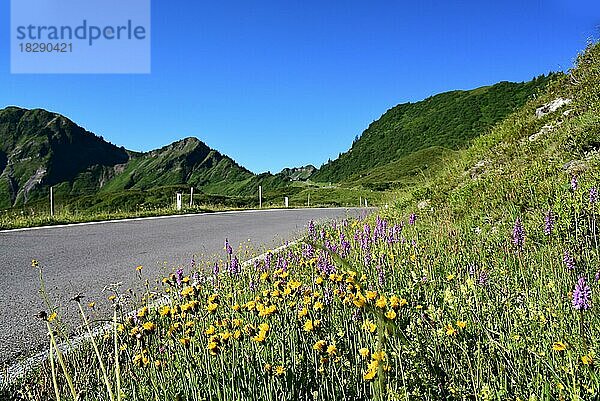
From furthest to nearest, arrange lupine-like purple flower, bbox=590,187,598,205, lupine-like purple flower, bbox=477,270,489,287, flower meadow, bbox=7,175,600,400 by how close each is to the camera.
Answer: lupine-like purple flower, bbox=590,187,598,205, lupine-like purple flower, bbox=477,270,489,287, flower meadow, bbox=7,175,600,400

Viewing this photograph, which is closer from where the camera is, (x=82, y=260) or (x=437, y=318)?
(x=437, y=318)

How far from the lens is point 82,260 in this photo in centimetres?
772

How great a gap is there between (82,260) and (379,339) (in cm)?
734

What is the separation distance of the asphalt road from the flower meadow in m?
0.80

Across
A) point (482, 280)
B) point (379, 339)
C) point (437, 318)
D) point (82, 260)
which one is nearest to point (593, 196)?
point (482, 280)

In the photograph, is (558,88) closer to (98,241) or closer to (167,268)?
(167,268)

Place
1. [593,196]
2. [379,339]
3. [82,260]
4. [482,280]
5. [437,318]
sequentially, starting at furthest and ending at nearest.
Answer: [82,260] < [593,196] < [482,280] < [437,318] < [379,339]

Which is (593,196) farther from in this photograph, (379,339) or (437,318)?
(379,339)

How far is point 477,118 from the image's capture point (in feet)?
571

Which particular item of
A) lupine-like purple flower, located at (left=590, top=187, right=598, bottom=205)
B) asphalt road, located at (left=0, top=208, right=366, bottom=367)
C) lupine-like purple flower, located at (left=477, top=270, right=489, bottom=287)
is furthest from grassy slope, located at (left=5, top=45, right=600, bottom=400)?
asphalt road, located at (left=0, top=208, right=366, bottom=367)

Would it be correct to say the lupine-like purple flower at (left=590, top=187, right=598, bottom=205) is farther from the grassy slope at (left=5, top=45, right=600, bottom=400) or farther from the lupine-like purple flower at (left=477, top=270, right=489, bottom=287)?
the lupine-like purple flower at (left=477, top=270, right=489, bottom=287)

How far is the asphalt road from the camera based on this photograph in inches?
174

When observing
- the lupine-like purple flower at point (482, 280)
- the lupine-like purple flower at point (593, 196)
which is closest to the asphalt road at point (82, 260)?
the lupine-like purple flower at point (482, 280)

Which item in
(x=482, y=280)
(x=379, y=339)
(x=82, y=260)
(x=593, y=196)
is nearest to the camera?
(x=379, y=339)
